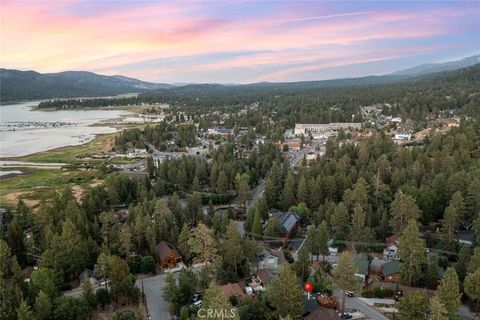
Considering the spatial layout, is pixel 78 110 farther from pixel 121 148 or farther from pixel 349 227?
pixel 349 227

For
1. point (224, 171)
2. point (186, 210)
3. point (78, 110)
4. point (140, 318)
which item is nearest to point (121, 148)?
point (224, 171)

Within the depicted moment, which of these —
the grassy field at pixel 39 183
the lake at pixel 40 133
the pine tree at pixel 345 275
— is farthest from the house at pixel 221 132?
the pine tree at pixel 345 275

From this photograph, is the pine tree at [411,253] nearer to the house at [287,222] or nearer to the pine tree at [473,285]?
the pine tree at [473,285]

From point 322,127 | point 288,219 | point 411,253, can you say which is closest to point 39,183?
point 288,219

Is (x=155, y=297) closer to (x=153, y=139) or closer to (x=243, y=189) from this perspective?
(x=243, y=189)

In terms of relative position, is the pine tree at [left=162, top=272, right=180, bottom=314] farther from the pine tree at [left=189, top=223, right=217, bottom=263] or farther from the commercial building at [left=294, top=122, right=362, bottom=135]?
the commercial building at [left=294, top=122, right=362, bottom=135]

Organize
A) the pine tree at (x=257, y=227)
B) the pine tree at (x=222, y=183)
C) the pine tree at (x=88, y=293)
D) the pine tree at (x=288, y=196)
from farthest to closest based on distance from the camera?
the pine tree at (x=222, y=183), the pine tree at (x=288, y=196), the pine tree at (x=257, y=227), the pine tree at (x=88, y=293)

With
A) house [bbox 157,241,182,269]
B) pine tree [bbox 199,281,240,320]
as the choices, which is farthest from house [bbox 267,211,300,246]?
pine tree [bbox 199,281,240,320]

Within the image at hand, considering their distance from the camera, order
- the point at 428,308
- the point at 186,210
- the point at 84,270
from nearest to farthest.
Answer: the point at 428,308, the point at 84,270, the point at 186,210
